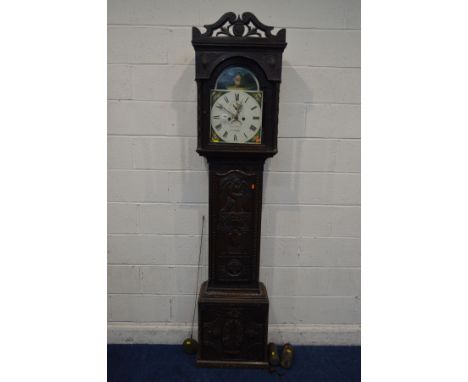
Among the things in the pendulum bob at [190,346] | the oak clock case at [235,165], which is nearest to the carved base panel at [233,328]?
the oak clock case at [235,165]

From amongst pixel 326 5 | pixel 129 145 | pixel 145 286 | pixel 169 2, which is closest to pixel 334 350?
pixel 145 286

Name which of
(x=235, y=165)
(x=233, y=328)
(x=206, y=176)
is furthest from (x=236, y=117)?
(x=233, y=328)

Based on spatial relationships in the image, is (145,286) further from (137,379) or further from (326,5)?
(326,5)

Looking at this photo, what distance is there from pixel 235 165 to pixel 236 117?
0.86 feet

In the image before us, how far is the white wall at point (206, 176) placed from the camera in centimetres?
173

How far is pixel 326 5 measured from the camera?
172cm

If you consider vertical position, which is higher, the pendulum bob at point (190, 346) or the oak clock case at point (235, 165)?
the oak clock case at point (235, 165)

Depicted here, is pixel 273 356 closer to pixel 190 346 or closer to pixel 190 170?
pixel 190 346

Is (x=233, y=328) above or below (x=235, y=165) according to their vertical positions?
below

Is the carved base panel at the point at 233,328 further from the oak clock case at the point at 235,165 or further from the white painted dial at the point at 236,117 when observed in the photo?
the white painted dial at the point at 236,117

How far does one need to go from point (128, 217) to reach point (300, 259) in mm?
1165

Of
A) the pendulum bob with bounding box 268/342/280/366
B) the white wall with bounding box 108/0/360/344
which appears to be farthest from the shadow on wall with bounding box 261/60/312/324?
the pendulum bob with bounding box 268/342/280/366

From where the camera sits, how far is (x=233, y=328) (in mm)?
1684

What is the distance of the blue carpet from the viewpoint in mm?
1674
